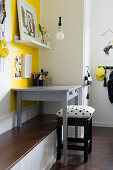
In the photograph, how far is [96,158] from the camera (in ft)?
10.6

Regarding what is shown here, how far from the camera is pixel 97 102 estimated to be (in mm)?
5168

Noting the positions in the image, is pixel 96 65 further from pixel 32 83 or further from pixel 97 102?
pixel 32 83

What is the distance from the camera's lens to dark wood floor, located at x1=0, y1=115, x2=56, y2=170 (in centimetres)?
204

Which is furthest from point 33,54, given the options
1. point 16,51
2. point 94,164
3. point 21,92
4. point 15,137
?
point 94,164

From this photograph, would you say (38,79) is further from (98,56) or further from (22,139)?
(98,56)

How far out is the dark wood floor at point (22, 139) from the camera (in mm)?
2042

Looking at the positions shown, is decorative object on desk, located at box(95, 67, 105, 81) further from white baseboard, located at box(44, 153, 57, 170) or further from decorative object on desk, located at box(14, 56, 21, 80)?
white baseboard, located at box(44, 153, 57, 170)

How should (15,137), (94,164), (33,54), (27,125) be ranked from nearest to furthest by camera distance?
(15,137), (94,164), (27,125), (33,54)

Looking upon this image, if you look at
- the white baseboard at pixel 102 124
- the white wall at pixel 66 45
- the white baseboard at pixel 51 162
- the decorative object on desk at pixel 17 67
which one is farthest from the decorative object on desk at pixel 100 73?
the white baseboard at pixel 51 162

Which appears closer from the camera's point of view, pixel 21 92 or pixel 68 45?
pixel 21 92

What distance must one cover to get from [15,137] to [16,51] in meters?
1.07

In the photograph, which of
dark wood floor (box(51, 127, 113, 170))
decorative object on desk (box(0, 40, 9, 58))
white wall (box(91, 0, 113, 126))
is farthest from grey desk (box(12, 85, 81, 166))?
white wall (box(91, 0, 113, 126))

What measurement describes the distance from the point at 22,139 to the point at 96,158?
1.11 meters

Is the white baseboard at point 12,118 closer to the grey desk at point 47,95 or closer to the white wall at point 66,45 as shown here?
the grey desk at point 47,95
